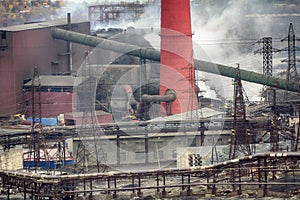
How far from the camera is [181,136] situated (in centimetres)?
2192

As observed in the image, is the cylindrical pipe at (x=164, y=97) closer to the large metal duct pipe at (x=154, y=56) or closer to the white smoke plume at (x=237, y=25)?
the large metal duct pipe at (x=154, y=56)

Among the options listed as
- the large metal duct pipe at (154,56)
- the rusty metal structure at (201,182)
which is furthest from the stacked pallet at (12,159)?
the large metal duct pipe at (154,56)

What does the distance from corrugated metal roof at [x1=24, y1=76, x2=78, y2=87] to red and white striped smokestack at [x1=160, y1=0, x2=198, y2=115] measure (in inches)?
130

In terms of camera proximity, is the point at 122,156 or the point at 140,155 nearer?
the point at 122,156

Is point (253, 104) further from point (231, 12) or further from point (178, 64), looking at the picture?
point (231, 12)

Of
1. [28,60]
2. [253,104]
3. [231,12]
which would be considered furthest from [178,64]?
[231,12]

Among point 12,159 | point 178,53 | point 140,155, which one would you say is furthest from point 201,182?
point 178,53

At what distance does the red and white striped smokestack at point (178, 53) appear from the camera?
74.6 ft

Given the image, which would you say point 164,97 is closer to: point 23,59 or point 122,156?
point 122,156

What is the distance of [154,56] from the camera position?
2545 cm

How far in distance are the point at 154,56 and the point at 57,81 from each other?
107 inches

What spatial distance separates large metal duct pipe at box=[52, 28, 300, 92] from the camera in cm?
2341

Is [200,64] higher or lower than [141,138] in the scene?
higher

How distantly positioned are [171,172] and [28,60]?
467 inches
